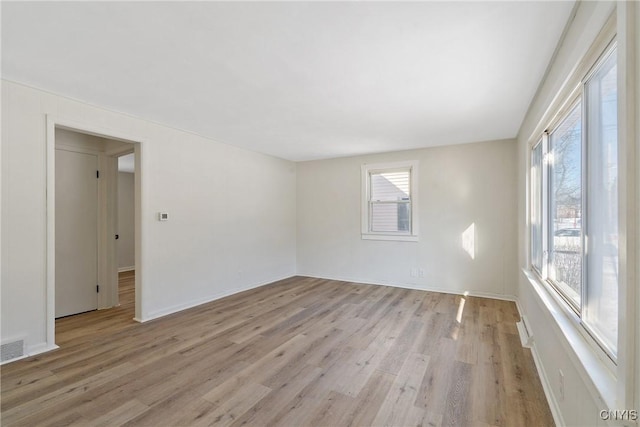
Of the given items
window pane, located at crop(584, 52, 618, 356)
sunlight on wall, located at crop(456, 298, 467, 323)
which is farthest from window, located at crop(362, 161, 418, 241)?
window pane, located at crop(584, 52, 618, 356)

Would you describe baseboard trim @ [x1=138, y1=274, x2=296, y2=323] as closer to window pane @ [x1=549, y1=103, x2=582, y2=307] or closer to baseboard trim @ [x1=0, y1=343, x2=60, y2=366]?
baseboard trim @ [x1=0, y1=343, x2=60, y2=366]

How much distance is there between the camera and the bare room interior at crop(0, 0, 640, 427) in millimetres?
1525

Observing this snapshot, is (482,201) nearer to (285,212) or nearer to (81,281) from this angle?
(285,212)

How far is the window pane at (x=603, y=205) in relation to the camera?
122 centimetres

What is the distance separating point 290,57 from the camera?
6.70ft

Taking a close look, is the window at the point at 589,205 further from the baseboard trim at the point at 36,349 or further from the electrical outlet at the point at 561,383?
the baseboard trim at the point at 36,349

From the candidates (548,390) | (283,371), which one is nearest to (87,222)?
(283,371)

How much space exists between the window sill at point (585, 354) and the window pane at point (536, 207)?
987 mm

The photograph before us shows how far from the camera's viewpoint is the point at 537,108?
260 cm

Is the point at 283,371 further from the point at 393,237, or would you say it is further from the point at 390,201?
the point at 390,201

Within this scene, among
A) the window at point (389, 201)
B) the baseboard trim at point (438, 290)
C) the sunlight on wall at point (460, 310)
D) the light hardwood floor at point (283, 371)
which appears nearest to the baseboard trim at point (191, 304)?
the light hardwood floor at point (283, 371)

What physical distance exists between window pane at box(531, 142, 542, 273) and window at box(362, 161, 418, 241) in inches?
74.6

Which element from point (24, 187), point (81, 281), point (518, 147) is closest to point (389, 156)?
point (518, 147)

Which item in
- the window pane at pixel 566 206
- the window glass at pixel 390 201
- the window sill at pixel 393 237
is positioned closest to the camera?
the window pane at pixel 566 206
